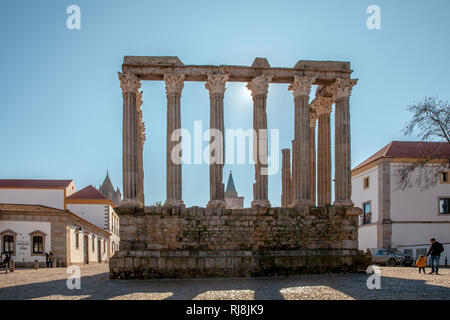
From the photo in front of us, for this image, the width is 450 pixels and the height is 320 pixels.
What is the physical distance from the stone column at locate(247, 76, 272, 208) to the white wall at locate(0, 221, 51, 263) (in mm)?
16811

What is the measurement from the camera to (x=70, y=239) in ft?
93.8

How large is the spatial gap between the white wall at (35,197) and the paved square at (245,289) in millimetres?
24388

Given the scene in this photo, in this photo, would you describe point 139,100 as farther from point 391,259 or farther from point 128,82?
point 391,259

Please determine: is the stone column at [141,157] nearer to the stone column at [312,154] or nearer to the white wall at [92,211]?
the stone column at [312,154]

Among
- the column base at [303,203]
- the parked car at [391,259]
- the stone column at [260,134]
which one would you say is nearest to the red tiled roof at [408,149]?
the parked car at [391,259]

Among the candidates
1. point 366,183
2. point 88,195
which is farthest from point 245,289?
point 88,195

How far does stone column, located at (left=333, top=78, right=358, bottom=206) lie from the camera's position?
1709 centimetres

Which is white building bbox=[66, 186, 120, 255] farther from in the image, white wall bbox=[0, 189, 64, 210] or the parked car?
the parked car

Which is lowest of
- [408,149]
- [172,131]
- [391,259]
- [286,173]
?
[391,259]

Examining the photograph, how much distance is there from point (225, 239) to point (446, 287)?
7.32 meters

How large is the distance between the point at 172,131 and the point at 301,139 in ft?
16.7

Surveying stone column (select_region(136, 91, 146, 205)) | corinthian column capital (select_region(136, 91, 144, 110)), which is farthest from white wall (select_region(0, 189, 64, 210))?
corinthian column capital (select_region(136, 91, 144, 110))

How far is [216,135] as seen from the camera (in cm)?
1659
